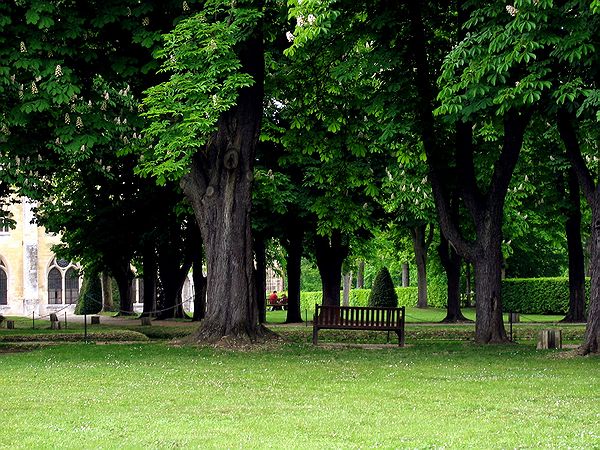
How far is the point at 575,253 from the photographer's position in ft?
119

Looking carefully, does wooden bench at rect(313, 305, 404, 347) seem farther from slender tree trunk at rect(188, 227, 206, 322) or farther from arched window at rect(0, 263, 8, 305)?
arched window at rect(0, 263, 8, 305)

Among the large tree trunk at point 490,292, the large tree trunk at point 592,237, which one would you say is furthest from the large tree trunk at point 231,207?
the large tree trunk at point 592,237

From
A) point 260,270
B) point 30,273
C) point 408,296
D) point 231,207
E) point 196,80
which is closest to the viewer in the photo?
point 196,80

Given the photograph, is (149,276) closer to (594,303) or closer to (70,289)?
(594,303)

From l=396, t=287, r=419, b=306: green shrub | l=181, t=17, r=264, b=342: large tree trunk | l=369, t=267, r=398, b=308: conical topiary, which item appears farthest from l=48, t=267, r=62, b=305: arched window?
l=181, t=17, r=264, b=342: large tree trunk

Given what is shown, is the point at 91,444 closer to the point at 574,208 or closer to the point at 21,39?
the point at 21,39

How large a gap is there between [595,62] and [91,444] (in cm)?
1170

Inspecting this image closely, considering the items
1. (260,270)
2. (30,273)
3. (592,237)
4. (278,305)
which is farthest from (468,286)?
(592,237)

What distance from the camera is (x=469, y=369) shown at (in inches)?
664

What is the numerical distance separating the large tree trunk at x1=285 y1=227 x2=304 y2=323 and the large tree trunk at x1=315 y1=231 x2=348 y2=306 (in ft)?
2.58

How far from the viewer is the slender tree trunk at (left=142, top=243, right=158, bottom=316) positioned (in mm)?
42219

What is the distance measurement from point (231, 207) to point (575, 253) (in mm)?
18154

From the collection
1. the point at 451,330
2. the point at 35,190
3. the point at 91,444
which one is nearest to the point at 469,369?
the point at 91,444

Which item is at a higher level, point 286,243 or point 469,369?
point 286,243
